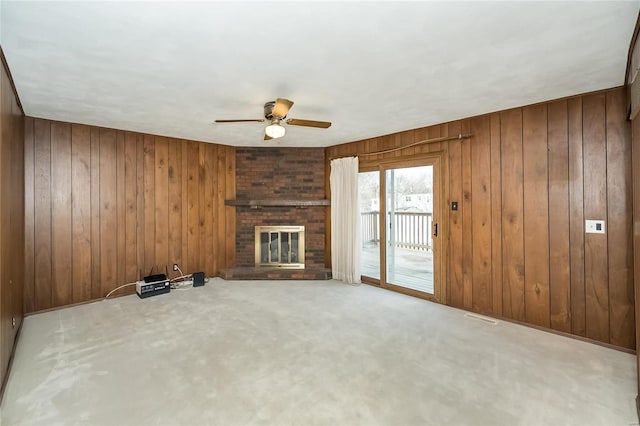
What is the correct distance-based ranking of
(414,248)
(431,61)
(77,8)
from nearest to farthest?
(77,8), (431,61), (414,248)

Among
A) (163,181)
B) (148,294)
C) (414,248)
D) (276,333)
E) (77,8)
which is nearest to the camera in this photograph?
(77,8)

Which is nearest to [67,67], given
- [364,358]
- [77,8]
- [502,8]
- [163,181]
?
[77,8]

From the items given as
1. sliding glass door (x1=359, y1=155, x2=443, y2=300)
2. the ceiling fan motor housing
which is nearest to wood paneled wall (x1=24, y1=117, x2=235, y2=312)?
sliding glass door (x1=359, y1=155, x2=443, y2=300)

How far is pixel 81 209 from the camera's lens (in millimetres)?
4047

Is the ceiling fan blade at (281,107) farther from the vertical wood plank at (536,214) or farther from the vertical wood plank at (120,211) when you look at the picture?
the vertical wood plank at (120,211)

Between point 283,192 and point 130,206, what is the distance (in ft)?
7.82

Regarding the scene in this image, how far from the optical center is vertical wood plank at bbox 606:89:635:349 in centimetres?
271

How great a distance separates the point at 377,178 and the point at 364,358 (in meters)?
2.99

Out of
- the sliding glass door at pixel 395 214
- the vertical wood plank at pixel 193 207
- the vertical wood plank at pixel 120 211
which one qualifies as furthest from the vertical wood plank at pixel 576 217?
the vertical wood plank at pixel 120 211

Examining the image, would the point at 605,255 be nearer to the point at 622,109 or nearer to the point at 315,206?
the point at 622,109

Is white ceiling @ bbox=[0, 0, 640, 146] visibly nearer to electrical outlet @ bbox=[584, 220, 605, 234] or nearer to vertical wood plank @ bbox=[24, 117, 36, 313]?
vertical wood plank @ bbox=[24, 117, 36, 313]

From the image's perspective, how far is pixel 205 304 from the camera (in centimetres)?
394

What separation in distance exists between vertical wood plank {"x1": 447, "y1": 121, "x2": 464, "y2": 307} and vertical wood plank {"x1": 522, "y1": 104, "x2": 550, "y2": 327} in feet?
2.34

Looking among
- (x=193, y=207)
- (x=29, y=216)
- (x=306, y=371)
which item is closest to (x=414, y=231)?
(x=193, y=207)
